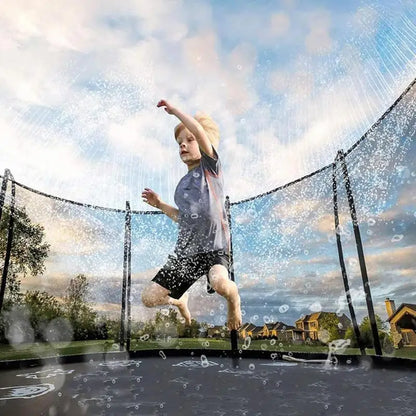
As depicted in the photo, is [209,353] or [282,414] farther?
[209,353]

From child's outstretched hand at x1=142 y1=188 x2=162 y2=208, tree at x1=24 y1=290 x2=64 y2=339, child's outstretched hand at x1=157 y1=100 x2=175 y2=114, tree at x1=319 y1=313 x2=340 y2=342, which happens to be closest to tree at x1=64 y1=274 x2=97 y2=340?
tree at x1=24 y1=290 x2=64 y2=339

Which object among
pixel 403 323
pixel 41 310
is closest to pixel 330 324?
pixel 403 323

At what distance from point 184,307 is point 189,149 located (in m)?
1.70

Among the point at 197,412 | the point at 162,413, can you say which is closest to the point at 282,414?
the point at 197,412

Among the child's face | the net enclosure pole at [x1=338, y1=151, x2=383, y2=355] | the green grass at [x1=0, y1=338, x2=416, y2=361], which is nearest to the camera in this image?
the child's face

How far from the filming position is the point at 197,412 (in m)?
4.64

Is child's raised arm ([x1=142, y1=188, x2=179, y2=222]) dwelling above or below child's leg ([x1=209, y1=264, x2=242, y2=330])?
above

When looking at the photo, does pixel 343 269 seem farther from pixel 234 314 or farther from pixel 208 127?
pixel 234 314

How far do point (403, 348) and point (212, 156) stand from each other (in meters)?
10.2

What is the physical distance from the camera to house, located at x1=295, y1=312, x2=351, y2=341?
14484 millimetres

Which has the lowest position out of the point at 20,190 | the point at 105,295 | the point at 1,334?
the point at 1,334

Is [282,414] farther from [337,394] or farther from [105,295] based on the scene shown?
[105,295]

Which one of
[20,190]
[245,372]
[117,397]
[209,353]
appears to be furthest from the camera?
[209,353]

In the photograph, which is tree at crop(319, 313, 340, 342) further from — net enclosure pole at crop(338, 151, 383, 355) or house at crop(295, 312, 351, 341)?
net enclosure pole at crop(338, 151, 383, 355)
